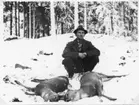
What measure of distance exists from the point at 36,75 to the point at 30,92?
0.74 metres

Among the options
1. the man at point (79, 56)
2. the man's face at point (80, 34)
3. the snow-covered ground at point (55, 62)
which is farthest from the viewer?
the man's face at point (80, 34)

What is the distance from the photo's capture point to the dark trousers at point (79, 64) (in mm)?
7891

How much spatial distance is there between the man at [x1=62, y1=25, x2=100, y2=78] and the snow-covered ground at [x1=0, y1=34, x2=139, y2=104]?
17cm

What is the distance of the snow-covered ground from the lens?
776 centimetres

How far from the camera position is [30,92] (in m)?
7.60

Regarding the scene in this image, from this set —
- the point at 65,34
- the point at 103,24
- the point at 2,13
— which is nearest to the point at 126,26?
the point at 103,24

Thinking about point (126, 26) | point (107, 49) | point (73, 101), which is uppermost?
point (126, 26)

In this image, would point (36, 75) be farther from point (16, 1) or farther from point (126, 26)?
point (126, 26)

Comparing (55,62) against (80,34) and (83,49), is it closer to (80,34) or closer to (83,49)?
(83,49)

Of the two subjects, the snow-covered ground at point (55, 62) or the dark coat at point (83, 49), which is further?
the dark coat at point (83, 49)

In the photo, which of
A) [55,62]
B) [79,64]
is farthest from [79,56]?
[55,62]

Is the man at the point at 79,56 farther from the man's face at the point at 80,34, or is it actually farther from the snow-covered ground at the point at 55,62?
the snow-covered ground at the point at 55,62

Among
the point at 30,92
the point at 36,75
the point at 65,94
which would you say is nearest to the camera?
the point at 65,94

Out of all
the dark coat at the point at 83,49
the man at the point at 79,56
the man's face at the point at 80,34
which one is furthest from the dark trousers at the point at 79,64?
the man's face at the point at 80,34
